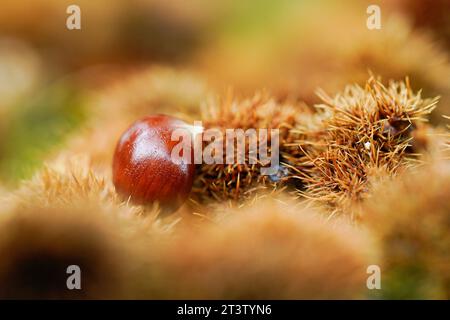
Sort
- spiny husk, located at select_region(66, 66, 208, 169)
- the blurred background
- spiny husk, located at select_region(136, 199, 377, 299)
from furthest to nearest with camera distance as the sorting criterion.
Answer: the blurred background
spiny husk, located at select_region(66, 66, 208, 169)
spiny husk, located at select_region(136, 199, 377, 299)

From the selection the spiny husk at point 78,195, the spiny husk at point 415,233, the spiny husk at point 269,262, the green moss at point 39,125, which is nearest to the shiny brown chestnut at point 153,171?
the spiny husk at point 78,195

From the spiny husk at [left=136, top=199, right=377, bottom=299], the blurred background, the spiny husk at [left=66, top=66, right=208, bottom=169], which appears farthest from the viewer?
the blurred background

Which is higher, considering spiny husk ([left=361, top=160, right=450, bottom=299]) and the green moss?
the green moss

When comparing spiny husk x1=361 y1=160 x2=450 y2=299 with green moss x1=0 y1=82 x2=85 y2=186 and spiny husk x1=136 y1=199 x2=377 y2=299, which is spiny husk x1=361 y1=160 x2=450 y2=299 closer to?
spiny husk x1=136 y1=199 x2=377 y2=299

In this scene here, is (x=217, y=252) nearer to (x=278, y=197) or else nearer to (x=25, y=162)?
(x=278, y=197)

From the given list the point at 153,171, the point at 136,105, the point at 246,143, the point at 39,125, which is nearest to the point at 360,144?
the point at 246,143

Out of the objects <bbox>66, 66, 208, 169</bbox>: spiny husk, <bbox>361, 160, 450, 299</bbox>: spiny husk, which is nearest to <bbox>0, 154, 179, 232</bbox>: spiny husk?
<bbox>66, 66, 208, 169</bbox>: spiny husk

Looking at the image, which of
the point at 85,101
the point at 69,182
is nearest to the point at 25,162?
the point at 85,101

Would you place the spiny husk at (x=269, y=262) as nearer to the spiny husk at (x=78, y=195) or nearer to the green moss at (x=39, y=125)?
the spiny husk at (x=78, y=195)
